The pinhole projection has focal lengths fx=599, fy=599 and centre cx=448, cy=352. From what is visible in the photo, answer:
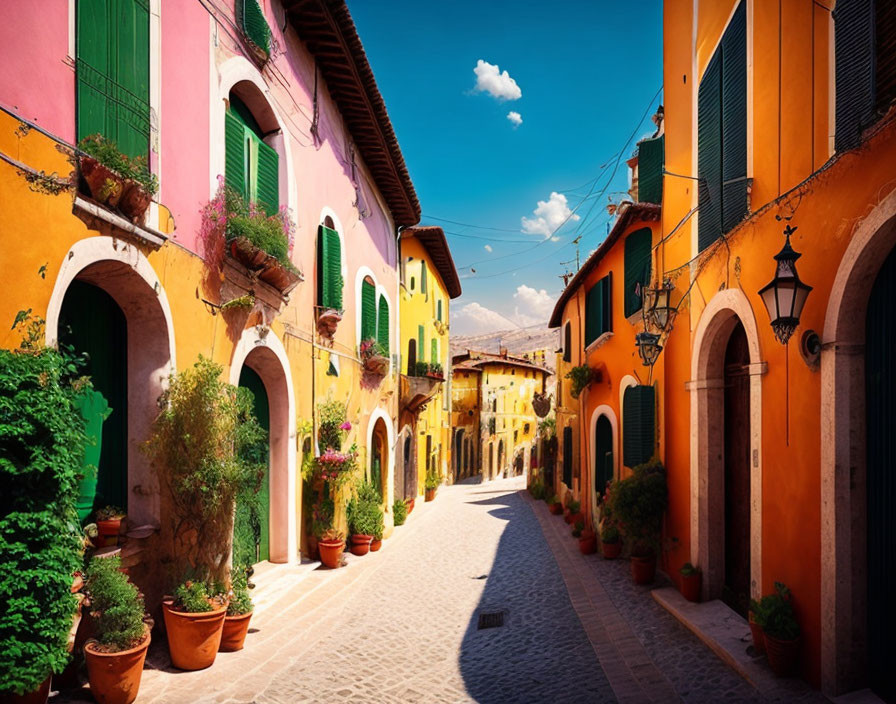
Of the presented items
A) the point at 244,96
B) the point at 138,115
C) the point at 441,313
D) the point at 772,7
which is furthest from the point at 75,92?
the point at 441,313

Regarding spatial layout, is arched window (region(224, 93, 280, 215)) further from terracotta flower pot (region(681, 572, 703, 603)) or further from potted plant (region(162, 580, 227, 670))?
terracotta flower pot (region(681, 572, 703, 603))

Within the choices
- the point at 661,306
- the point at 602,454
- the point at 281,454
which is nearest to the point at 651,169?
the point at 661,306

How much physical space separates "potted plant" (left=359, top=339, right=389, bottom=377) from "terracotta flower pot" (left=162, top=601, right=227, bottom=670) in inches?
332

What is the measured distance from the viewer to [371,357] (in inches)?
546

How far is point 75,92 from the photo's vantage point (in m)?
4.86

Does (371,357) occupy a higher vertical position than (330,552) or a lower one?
higher

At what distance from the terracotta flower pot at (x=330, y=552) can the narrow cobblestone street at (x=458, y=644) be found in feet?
0.54

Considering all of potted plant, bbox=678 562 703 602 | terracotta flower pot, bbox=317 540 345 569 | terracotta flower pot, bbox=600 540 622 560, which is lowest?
terracotta flower pot, bbox=600 540 622 560

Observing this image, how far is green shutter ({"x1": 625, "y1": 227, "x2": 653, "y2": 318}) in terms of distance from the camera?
10.7 m

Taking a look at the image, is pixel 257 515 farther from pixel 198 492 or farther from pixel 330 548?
pixel 198 492

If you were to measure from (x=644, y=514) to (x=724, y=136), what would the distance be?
5440mm

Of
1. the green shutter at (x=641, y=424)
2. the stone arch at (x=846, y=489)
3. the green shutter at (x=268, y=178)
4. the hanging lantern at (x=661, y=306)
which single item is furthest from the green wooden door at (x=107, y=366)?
the green shutter at (x=641, y=424)

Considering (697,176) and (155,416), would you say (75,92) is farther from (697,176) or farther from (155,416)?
(697,176)

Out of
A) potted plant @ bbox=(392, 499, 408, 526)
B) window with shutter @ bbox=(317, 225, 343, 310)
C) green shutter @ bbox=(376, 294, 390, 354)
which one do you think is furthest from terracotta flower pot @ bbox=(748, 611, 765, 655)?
potted plant @ bbox=(392, 499, 408, 526)
